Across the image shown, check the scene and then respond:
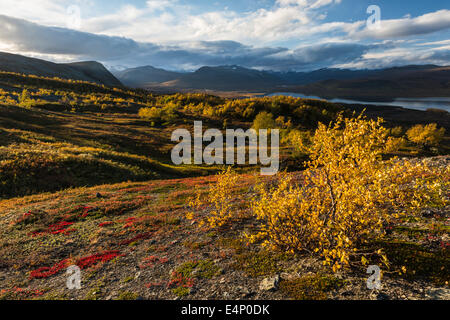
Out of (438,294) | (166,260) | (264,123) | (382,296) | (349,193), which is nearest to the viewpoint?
(438,294)

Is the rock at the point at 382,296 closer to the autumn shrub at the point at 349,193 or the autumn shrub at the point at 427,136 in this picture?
the autumn shrub at the point at 349,193

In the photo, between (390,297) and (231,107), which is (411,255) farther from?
(231,107)

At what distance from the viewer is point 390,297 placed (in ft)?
22.5

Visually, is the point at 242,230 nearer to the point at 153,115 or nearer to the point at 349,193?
the point at 349,193

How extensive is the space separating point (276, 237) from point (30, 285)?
12.3m

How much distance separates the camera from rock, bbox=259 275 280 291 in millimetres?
8102

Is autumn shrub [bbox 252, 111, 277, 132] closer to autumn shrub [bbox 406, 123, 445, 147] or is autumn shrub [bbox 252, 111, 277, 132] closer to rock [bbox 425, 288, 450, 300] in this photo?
autumn shrub [bbox 406, 123, 445, 147]

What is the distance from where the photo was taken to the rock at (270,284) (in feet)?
26.6

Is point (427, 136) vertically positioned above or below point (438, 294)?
above

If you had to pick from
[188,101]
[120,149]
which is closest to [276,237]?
[120,149]

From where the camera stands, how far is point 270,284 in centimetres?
827

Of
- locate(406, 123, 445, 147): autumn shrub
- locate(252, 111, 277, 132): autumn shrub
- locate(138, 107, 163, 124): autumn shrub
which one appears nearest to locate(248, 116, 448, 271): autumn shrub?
locate(252, 111, 277, 132): autumn shrub

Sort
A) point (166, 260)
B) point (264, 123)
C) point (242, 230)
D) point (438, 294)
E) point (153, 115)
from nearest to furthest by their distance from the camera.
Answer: point (438, 294) < point (166, 260) < point (242, 230) < point (264, 123) < point (153, 115)

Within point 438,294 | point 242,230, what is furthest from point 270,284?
point 242,230
